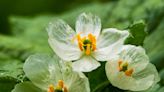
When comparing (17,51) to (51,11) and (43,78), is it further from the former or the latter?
(51,11)

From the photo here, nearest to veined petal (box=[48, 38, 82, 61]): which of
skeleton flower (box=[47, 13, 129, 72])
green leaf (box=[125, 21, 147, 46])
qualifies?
skeleton flower (box=[47, 13, 129, 72])

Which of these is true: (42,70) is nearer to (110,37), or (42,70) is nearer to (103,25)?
(110,37)

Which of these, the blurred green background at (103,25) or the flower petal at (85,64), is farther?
the blurred green background at (103,25)

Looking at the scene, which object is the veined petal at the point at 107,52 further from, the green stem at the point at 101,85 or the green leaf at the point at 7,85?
the green leaf at the point at 7,85

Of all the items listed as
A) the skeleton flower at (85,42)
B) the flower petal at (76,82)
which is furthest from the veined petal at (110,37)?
the flower petal at (76,82)

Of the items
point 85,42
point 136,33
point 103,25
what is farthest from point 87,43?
point 103,25

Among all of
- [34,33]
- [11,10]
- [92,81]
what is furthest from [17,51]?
[11,10]

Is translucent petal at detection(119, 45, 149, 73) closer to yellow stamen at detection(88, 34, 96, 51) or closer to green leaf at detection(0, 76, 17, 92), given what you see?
yellow stamen at detection(88, 34, 96, 51)

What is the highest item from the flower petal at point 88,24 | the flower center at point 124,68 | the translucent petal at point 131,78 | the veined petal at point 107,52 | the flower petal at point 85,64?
the flower petal at point 88,24
